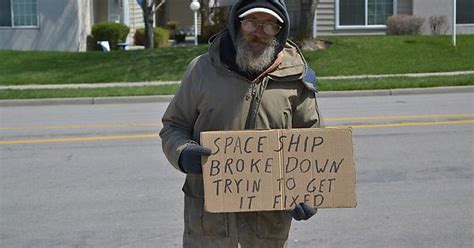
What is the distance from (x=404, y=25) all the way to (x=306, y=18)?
7.92 m

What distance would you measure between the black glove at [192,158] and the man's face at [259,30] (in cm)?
48

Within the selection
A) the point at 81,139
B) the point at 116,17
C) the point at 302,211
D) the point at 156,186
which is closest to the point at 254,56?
Result: the point at 302,211

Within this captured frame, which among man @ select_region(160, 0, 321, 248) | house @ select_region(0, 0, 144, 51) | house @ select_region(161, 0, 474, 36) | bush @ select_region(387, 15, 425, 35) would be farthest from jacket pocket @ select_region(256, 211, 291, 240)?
house @ select_region(161, 0, 474, 36)

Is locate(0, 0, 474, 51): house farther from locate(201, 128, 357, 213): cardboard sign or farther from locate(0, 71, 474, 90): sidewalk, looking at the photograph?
locate(201, 128, 357, 213): cardboard sign

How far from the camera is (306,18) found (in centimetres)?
2239

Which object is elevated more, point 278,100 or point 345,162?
point 278,100

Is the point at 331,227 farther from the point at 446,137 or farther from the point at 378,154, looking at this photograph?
the point at 446,137

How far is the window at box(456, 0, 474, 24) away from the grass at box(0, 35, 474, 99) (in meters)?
6.27

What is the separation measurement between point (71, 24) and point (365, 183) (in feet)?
71.0

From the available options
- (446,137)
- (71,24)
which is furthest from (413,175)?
(71,24)

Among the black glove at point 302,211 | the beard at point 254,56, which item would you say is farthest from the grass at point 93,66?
the black glove at point 302,211

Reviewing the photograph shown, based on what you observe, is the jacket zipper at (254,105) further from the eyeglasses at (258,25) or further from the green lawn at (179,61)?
the green lawn at (179,61)

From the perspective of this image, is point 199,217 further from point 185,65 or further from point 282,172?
Answer: point 185,65

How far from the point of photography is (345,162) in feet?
10.7
